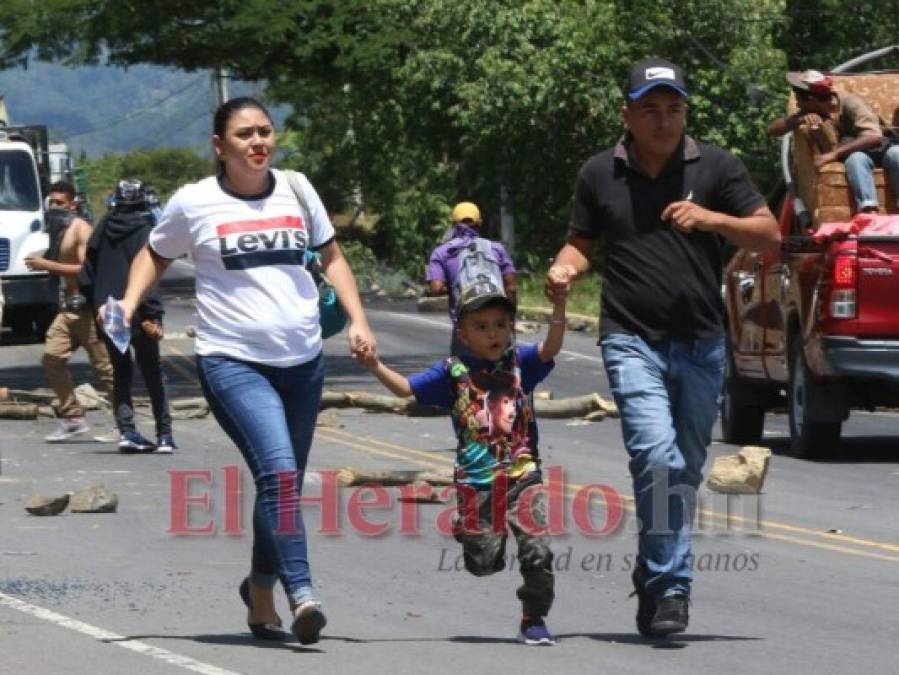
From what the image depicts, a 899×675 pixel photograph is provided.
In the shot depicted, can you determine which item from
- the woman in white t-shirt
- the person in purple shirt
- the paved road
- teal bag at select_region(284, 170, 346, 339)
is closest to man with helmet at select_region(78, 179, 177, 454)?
the paved road

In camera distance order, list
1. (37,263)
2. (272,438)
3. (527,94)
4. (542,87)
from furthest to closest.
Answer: (527,94), (542,87), (37,263), (272,438)

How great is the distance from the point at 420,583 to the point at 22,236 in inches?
899

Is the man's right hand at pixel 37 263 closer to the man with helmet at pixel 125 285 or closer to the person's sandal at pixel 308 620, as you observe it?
the man with helmet at pixel 125 285

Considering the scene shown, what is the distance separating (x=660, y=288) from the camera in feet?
28.7

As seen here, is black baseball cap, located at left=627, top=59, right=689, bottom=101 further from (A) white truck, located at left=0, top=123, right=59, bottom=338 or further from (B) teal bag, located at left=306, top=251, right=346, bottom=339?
(A) white truck, located at left=0, top=123, right=59, bottom=338

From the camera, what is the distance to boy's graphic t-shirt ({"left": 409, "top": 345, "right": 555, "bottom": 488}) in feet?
28.3

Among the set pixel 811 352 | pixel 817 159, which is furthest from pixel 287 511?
pixel 817 159

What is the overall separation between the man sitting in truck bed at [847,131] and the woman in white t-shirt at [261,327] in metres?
8.31

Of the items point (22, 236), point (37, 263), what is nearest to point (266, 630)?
point (37, 263)

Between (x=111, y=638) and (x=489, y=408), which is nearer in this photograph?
(x=489, y=408)

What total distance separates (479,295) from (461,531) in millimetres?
848

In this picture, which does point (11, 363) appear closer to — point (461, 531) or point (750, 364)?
point (750, 364)

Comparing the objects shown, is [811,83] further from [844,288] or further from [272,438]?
[272,438]

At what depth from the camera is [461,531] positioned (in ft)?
28.5
